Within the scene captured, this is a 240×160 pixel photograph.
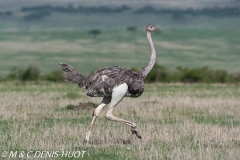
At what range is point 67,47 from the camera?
4141 inches

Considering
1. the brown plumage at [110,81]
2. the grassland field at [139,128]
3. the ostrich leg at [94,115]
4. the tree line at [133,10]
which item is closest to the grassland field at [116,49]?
the tree line at [133,10]

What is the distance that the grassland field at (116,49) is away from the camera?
87.3 meters

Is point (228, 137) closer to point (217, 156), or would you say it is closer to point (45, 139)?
point (217, 156)

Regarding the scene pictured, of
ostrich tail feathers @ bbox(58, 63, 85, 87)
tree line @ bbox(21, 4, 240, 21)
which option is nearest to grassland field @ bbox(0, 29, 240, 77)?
tree line @ bbox(21, 4, 240, 21)

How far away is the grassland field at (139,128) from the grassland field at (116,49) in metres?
61.3

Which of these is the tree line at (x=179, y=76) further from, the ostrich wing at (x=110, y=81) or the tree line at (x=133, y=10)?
the tree line at (x=133, y=10)

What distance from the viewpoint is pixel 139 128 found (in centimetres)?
1350

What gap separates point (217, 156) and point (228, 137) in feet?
6.98

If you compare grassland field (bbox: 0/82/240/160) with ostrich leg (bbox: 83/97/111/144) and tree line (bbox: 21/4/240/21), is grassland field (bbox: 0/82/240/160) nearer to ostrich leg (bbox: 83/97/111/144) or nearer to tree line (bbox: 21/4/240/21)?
ostrich leg (bbox: 83/97/111/144)

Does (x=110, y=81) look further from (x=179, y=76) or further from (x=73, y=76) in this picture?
(x=179, y=76)

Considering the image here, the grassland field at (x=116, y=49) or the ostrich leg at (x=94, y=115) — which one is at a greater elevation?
the ostrich leg at (x=94, y=115)

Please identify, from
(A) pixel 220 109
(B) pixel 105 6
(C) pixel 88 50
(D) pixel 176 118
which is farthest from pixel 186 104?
(B) pixel 105 6

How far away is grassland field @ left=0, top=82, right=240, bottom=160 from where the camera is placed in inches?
421

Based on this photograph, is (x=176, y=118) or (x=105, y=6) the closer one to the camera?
(x=176, y=118)
